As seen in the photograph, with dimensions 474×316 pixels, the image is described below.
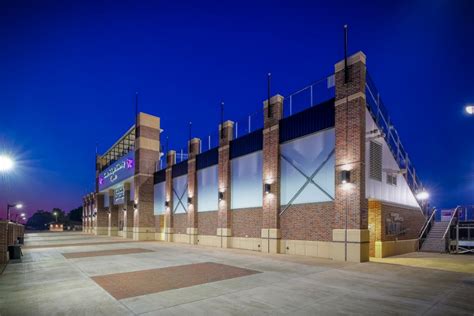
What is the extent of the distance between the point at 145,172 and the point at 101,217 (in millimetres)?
23840

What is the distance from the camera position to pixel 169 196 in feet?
109

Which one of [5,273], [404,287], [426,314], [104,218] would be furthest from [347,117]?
[104,218]

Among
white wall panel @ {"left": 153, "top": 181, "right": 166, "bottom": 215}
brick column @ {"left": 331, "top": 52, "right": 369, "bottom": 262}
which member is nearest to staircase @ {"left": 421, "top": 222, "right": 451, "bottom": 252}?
brick column @ {"left": 331, "top": 52, "right": 369, "bottom": 262}

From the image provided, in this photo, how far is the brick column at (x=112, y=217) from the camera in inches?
1951

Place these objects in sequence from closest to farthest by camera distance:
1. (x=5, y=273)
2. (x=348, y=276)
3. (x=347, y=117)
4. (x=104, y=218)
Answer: (x=348, y=276)
(x=5, y=273)
(x=347, y=117)
(x=104, y=218)

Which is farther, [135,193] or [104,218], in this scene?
[104,218]

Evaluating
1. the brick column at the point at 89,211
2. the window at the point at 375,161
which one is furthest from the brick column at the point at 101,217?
the window at the point at 375,161

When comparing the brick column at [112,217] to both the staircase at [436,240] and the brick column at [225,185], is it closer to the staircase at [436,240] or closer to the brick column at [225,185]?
the brick column at [225,185]

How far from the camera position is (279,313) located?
677cm

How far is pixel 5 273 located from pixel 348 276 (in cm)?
1370

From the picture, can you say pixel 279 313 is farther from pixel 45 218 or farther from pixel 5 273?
Result: pixel 45 218

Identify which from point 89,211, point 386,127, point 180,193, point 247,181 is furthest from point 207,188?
point 89,211

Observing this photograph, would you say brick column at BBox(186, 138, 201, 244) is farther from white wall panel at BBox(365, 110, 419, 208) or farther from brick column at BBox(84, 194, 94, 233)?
brick column at BBox(84, 194, 94, 233)

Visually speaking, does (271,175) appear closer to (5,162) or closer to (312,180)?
(312,180)
